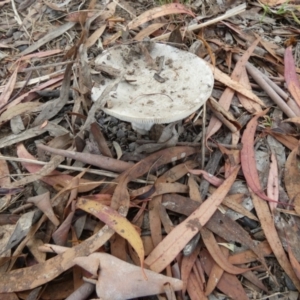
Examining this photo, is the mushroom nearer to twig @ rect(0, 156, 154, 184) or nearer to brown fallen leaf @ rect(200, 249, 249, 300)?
twig @ rect(0, 156, 154, 184)

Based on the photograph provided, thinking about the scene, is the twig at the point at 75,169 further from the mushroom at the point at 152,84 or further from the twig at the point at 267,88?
the twig at the point at 267,88

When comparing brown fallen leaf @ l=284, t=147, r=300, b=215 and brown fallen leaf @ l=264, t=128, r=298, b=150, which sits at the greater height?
brown fallen leaf @ l=264, t=128, r=298, b=150

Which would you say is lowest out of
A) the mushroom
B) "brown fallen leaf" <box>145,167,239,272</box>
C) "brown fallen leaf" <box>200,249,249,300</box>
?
"brown fallen leaf" <box>200,249,249,300</box>

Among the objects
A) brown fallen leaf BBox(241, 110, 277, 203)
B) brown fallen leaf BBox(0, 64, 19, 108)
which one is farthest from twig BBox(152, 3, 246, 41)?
brown fallen leaf BBox(0, 64, 19, 108)

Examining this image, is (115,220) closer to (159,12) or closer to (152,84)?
(152,84)

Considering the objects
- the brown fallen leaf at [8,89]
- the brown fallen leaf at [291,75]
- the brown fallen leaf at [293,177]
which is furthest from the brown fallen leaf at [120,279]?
the brown fallen leaf at [291,75]
